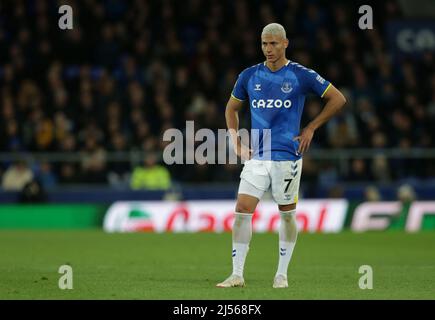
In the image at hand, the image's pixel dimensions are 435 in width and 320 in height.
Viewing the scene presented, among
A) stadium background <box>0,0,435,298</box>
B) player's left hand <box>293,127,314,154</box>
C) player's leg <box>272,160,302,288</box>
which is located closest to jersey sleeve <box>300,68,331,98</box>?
player's left hand <box>293,127,314,154</box>

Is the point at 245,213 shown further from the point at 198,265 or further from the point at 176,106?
the point at 176,106

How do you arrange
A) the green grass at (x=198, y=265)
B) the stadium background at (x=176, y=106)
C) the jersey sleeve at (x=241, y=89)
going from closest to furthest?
the green grass at (x=198, y=265), the jersey sleeve at (x=241, y=89), the stadium background at (x=176, y=106)

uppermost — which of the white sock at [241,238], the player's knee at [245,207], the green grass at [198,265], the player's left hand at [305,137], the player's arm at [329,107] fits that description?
the player's arm at [329,107]

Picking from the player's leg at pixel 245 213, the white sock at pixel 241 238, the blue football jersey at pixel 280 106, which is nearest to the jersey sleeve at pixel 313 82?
the blue football jersey at pixel 280 106

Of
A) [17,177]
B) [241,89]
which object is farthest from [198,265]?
[17,177]

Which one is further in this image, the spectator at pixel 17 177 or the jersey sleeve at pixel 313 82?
the spectator at pixel 17 177

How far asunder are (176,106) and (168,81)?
915mm

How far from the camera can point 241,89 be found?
403 inches

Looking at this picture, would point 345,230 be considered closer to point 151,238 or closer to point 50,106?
point 151,238

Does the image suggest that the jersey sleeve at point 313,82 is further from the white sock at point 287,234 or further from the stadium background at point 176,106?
the stadium background at point 176,106

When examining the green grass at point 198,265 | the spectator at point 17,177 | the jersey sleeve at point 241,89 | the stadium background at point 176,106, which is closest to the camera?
the green grass at point 198,265

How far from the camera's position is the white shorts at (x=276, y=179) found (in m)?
9.95

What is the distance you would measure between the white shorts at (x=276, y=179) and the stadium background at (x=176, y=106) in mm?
8538
